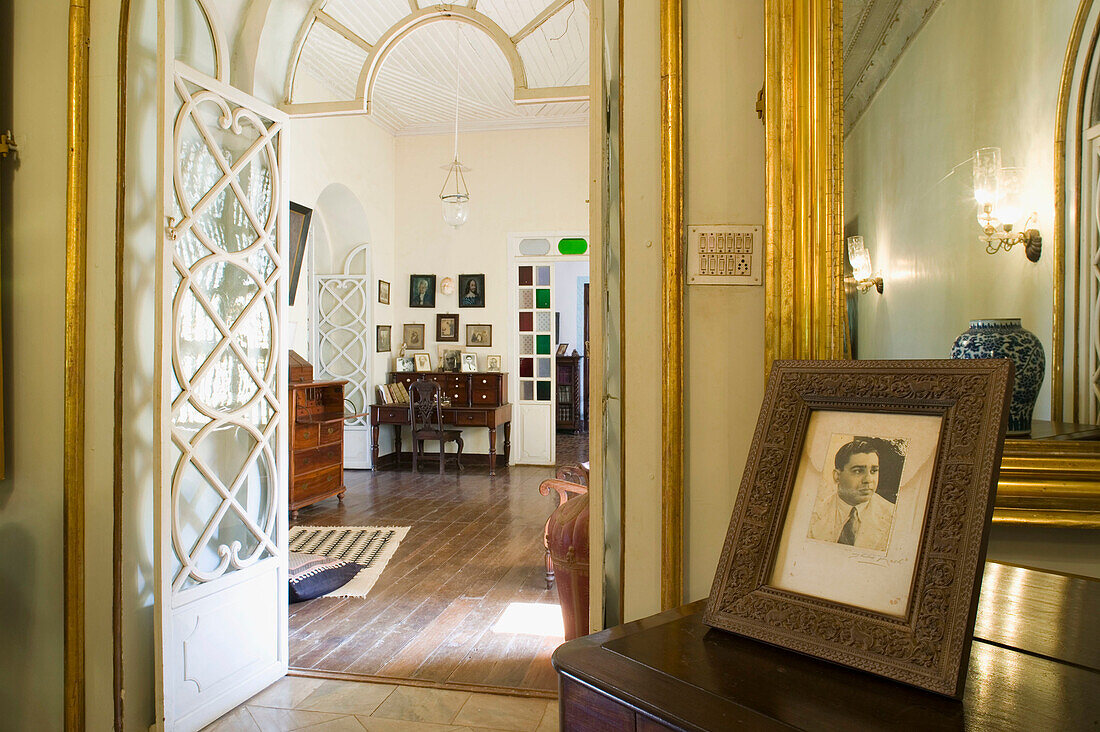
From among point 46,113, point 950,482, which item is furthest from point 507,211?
point 950,482

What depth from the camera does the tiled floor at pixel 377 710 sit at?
2.35 m

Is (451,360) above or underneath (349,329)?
underneath

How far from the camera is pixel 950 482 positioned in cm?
79

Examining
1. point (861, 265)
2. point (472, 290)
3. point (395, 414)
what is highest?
point (472, 290)

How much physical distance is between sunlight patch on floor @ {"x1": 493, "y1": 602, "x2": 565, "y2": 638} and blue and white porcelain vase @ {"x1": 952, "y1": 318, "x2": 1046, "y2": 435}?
2.33 meters

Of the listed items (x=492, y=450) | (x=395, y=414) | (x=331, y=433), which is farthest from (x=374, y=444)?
(x=331, y=433)

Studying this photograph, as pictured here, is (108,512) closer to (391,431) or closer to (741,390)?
(741,390)

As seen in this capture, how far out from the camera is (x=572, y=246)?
7785 mm

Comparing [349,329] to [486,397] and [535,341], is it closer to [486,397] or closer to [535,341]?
[486,397]

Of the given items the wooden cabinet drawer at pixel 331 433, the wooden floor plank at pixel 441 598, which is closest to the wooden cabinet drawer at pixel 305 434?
the wooden cabinet drawer at pixel 331 433

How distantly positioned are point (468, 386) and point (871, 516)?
694 cm

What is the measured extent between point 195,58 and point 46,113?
0.52 meters

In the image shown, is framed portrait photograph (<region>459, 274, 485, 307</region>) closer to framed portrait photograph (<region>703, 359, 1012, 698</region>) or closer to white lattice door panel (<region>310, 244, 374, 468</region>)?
white lattice door panel (<region>310, 244, 374, 468</region>)

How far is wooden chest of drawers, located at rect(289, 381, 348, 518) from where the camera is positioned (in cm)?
536
